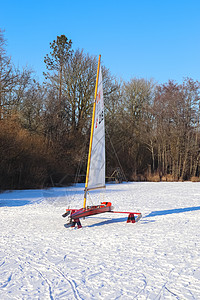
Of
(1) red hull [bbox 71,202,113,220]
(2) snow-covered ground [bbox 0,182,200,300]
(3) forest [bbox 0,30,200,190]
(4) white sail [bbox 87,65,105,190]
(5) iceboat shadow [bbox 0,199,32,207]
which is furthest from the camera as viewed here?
(3) forest [bbox 0,30,200,190]

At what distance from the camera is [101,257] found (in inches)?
198

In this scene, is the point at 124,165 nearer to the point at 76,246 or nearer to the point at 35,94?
the point at 35,94

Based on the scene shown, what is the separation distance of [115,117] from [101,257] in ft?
73.6

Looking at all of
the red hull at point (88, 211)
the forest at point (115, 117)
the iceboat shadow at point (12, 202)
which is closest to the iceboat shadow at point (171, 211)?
the red hull at point (88, 211)

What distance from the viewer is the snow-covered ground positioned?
3738 mm

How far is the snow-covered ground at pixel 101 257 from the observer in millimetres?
3738

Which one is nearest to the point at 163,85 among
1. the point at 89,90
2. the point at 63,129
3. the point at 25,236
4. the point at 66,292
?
the point at 89,90

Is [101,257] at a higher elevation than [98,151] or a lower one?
lower

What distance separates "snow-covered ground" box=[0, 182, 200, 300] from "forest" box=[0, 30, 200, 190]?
Result: 13222 mm

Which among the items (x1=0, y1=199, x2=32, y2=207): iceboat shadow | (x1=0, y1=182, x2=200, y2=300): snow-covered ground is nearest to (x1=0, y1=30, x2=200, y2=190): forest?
(x1=0, y1=199, x2=32, y2=207): iceboat shadow

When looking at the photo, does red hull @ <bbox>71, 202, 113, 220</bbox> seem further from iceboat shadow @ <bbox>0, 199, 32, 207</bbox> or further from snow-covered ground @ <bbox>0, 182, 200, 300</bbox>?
iceboat shadow @ <bbox>0, 199, 32, 207</bbox>

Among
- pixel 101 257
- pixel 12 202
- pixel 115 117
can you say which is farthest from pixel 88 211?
pixel 115 117

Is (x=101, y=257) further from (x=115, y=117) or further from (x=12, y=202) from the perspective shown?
(x=115, y=117)

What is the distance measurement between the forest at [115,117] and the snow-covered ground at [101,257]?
13222mm
